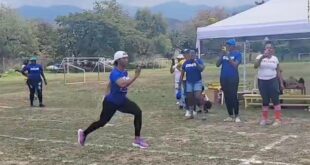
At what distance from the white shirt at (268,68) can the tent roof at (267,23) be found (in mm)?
2567

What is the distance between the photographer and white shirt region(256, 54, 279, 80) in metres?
10.9

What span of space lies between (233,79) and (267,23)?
3196 millimetres

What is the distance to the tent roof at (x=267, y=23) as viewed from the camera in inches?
529

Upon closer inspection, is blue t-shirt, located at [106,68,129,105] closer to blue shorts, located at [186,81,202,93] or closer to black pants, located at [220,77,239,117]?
black pants, located at [220,77,239,117]

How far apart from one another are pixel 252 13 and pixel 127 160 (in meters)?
8.92

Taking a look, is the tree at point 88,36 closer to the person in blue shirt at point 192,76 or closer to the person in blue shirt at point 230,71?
the person in blue shirt at point 192,76

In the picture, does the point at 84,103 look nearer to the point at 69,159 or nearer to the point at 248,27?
the point at 248,27

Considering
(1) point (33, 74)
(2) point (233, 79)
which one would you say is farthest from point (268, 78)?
(1) point (33, 74)

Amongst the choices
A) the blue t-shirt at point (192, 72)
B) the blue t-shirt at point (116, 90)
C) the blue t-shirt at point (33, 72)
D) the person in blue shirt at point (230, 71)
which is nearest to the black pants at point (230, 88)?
the person in blue shirt at point (230, 71)

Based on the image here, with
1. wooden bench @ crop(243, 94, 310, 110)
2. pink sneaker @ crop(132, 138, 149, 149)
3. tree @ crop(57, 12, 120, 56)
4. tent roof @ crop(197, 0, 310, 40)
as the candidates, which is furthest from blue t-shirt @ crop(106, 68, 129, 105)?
tree @ crop(57, 12, 120, 56)

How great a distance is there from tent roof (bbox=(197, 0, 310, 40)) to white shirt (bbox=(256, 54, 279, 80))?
101 inches

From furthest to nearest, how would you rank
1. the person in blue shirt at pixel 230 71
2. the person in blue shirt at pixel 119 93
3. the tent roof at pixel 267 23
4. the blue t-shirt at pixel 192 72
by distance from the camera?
the tent roof at pixel 267 23, the blue t-shirt at pixel 192 72, the person in blue shirt at pixel 230 71, the person in blue shirt at pixel 119 93

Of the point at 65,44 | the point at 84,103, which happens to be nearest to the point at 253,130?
the point at 84,103

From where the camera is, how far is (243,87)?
55.8ft
